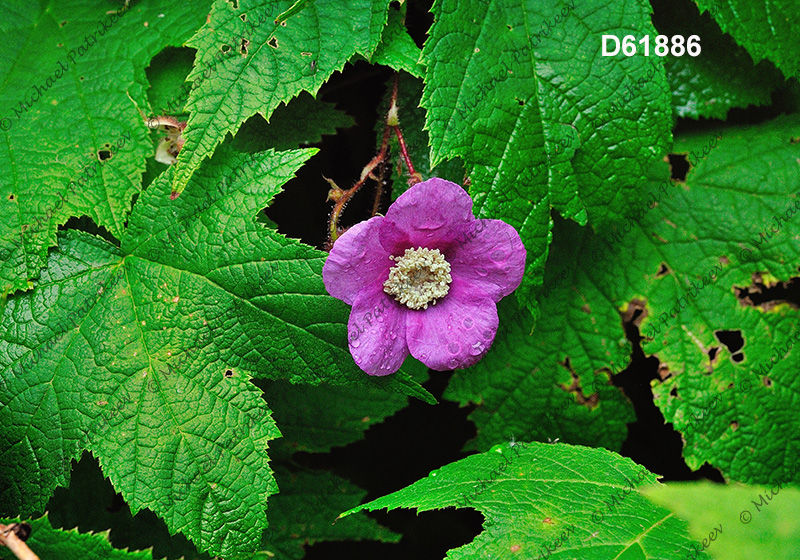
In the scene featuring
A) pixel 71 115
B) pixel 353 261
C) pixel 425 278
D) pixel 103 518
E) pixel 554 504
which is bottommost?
pixel 103 518

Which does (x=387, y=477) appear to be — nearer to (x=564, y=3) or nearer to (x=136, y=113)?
(x=136, y=113)

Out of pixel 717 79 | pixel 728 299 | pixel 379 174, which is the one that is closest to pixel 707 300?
pixel 728 299

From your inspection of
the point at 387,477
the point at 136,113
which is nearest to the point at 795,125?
the point at 387,477

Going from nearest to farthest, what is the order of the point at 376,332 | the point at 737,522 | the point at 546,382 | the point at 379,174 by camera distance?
the point at 737,522 → the point at 376,332 → the point at 379,174 → the point at 546,382

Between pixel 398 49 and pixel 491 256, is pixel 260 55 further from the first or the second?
pixel 491 256

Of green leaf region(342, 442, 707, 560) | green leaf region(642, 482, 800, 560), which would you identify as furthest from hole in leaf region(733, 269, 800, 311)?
green leaf region(642, 482, 800, 560)

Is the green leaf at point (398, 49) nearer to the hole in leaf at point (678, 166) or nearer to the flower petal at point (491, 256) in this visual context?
the flower petal at point (491, 256)
